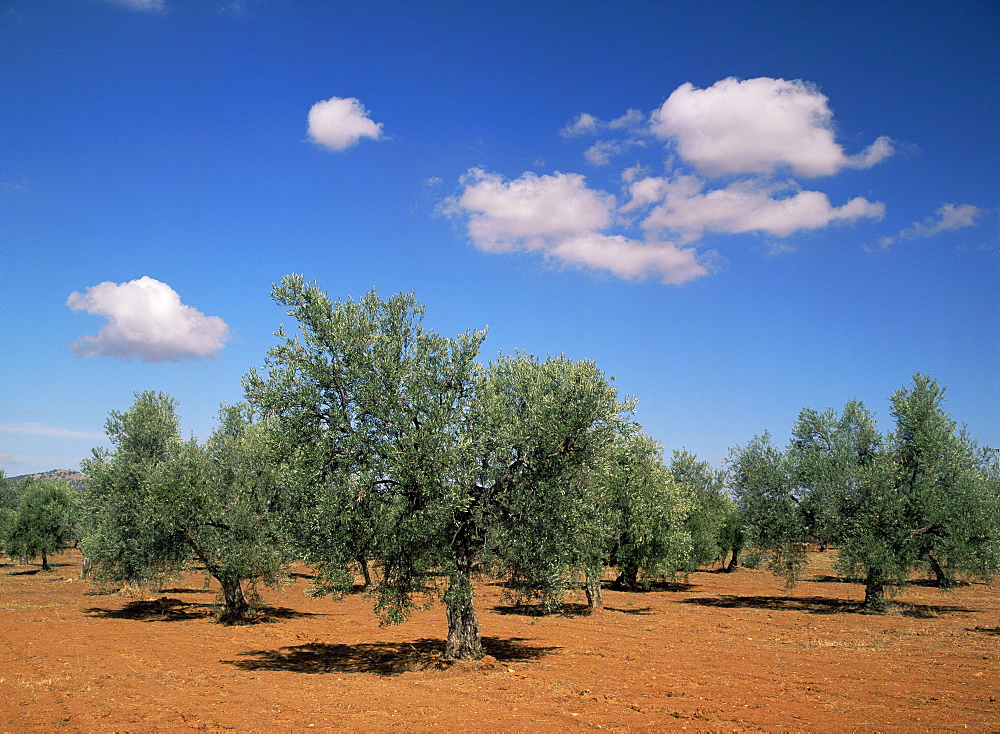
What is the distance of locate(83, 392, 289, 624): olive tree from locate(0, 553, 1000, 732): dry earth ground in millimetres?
2979

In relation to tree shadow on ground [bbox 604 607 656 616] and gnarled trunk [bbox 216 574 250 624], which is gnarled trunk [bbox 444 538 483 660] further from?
tree shadow on ground [bbox 604 607 656 616]

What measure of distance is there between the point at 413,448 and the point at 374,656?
11.5 m

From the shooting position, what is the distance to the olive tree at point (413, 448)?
19469 millimetres

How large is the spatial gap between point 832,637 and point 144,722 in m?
27.7

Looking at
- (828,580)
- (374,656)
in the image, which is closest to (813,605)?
(828,580)

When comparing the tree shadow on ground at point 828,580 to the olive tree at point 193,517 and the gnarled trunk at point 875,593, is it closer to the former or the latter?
the gnarled trunk at point 875,593

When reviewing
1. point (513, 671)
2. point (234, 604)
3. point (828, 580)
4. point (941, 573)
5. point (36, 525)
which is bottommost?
point (828, 580)

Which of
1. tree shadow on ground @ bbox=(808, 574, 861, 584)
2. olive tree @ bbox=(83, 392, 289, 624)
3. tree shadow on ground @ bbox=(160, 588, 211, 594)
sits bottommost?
tree shadow on ground @ bbox=(808, 574, 861, 584)

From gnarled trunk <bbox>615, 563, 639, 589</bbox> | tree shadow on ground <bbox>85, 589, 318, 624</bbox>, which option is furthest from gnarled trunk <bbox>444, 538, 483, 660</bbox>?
gnarled trunk <bbox>615, 563, 639, 589</bbox>

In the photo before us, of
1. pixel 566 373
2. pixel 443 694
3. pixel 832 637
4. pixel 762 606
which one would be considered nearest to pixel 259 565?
pixel 443 694

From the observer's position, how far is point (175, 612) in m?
38.5

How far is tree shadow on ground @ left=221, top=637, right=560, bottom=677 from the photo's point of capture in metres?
Result: 22.7

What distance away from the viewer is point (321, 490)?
19.5m

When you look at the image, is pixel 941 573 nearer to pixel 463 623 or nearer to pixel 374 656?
pixel 463 623
